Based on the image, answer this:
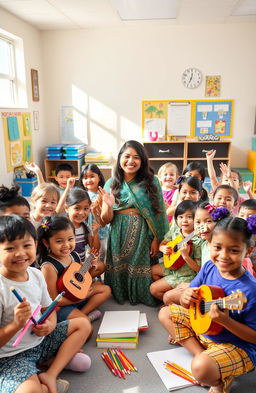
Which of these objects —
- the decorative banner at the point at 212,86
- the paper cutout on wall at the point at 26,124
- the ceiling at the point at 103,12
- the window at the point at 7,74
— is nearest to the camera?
the ceiling at the point at 103,12

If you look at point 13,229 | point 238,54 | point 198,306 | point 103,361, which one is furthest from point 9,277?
point 238,54

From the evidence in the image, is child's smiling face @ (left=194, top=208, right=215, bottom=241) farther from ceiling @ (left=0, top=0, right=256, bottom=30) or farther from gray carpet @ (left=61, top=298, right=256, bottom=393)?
ceiling @ (left=0, top=0, right=256, bottom=30)

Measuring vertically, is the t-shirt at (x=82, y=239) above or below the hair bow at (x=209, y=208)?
below

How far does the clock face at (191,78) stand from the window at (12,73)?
2271 millimetres

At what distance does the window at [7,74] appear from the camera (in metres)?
4.09

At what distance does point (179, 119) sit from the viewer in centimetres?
492

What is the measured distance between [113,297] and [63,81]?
3.72 m

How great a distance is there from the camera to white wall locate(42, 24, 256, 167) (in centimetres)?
464

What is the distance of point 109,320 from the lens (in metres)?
1.90

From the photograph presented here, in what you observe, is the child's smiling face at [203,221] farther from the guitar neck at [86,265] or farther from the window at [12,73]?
the window at [12,73]

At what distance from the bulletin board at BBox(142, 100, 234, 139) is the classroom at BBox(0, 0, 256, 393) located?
0.02m

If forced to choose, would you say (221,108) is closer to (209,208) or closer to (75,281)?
(209,208)

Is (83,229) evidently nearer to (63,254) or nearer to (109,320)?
(63,254)

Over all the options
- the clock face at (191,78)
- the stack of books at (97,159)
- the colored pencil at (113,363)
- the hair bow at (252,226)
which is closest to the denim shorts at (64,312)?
the colored pencil at (113,363)
